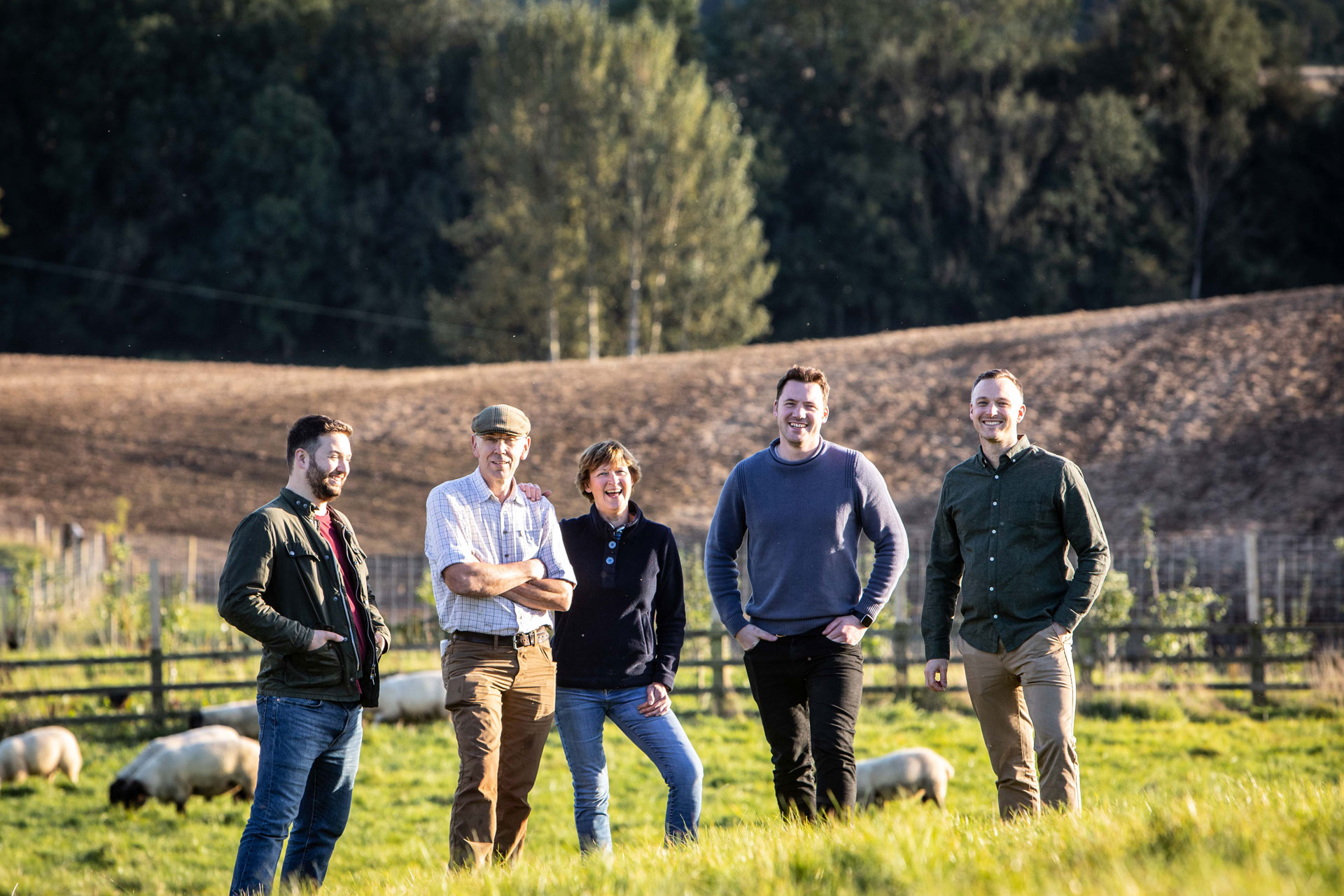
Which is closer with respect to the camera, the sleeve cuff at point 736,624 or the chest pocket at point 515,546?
the chest pocket at point 515,546

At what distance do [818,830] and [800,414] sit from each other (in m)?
1.80

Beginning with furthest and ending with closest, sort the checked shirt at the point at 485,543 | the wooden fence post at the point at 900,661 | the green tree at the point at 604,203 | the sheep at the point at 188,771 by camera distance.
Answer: the green tree at the point at 604,203
the wooden fence post at the point at 900,661
the sheep at the point at 188,771
the checked shirt at the point at 485,543

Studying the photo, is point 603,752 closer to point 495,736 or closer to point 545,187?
point 495,736

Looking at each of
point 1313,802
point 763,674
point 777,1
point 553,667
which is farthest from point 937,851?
point 777,1

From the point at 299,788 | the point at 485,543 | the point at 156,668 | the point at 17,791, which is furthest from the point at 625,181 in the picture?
the point at 299,788

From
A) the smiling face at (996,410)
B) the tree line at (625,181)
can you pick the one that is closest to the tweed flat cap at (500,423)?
the smiling face at (996,410)

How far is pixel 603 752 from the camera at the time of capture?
5.23 m

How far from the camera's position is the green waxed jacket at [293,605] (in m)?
4.70

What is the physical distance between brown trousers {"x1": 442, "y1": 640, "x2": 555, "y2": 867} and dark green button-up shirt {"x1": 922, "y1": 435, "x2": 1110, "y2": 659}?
1.70 m

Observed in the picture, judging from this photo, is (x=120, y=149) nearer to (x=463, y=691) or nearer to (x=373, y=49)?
(x=373, y=49)

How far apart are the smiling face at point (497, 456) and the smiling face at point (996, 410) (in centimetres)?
188

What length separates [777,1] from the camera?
55594 millimetres

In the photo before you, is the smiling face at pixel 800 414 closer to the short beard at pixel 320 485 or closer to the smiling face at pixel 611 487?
the smiling face at pixel 611 487

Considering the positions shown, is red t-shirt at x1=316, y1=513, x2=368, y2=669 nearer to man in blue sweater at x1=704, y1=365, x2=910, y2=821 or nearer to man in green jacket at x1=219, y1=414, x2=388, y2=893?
man in green jacket at x1=219, y1=414, x2=388, y2=893
